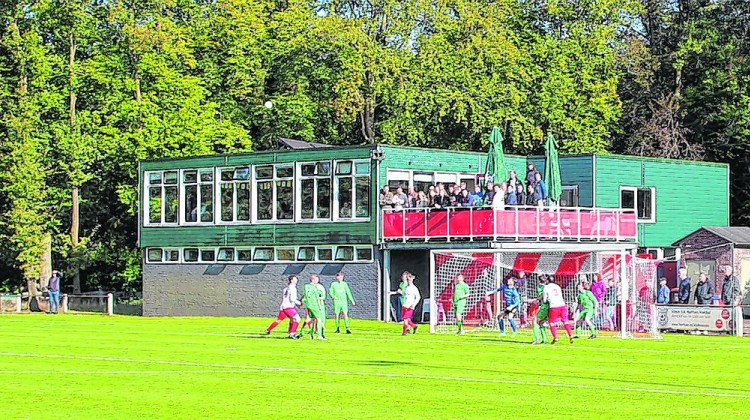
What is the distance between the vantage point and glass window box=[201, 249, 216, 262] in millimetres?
55094

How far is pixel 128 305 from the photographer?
62.8 meters

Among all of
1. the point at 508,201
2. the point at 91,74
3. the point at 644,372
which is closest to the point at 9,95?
the point at 91,74

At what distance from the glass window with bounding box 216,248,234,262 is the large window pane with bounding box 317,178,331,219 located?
15.3ft

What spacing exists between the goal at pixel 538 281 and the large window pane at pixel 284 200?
890cm

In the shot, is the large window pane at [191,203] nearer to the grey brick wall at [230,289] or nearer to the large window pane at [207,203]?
the large window pane at [207,203]

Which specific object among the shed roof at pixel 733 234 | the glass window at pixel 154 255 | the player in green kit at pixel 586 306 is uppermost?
the shed roof at pixel 733 234

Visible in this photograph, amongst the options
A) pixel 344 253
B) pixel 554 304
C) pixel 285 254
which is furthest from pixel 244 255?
pixel 554 304

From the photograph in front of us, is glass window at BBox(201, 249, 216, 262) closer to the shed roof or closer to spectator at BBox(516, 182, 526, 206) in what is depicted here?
spectator at BBox(516, 182, 526, 206)

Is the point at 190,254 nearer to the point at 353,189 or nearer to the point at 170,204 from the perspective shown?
the point at 170,204

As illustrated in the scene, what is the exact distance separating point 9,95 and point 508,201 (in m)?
26.2

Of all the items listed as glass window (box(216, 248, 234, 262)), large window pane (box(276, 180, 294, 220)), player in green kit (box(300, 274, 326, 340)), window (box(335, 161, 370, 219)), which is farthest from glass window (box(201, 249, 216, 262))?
player in green kit (box(300, 274, 326, 340))

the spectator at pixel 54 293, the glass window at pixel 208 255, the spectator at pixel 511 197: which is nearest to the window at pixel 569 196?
the spectator at pixel 511 197

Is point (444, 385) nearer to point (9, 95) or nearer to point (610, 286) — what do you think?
point (610, 286)

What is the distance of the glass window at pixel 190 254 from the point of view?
55.7m
